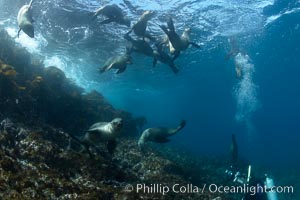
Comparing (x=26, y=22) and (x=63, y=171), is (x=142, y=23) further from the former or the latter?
(x=63, y=171)

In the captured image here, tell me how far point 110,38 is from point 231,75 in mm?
25933

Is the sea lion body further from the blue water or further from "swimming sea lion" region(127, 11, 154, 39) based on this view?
the blue water

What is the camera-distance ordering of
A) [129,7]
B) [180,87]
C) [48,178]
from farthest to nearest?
[180,87] → [129,7] → [48,178]

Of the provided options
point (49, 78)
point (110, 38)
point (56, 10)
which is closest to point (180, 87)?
point (110, 38)

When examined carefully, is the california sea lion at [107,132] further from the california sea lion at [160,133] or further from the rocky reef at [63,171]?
the california sea lion at [160,133]

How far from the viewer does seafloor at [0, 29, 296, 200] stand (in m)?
6.05

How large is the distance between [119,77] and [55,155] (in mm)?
37456

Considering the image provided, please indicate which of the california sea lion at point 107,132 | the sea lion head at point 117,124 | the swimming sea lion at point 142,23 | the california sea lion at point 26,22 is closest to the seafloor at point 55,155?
the california sea lion at point 107,132

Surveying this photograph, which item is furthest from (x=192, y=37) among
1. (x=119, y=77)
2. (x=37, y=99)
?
(x=119, y=77)

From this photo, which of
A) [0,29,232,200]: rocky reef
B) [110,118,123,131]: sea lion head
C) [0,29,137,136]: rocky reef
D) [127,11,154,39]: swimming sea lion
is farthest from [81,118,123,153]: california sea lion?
[0,29,137,136]: rocky reef

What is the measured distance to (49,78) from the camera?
1559cm

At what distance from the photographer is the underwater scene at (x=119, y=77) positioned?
7429mm

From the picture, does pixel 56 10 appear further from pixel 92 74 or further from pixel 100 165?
pixel 92 74

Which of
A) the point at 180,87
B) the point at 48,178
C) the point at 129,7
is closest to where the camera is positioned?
the point at 48,178
